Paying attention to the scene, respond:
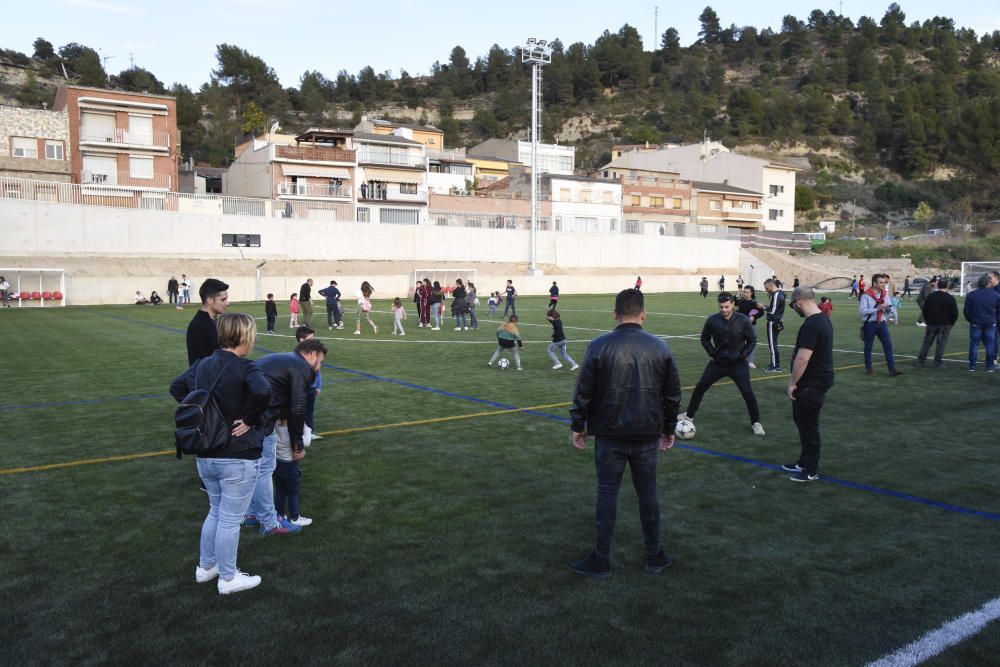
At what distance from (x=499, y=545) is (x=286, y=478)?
1762mm

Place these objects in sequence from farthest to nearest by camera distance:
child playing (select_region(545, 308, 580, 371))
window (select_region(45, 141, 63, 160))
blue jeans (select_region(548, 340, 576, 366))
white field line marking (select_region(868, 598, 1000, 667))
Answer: window (select_region(45, 141, 63, 160))
blue jeans (select_region(548, 340, 576, 366))
child playing (select_region(545, 308, 580, 371))
white field line marking (select_region(868, 598, 1000, 667))

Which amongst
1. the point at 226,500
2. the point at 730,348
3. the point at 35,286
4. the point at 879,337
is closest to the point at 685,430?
the point at 730,348

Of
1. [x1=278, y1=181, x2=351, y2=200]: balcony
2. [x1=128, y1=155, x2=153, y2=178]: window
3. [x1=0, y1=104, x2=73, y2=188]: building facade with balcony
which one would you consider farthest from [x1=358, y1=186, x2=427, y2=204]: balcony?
[x1=0, y1=104, x2=73, y2=188]: building facade with balcony

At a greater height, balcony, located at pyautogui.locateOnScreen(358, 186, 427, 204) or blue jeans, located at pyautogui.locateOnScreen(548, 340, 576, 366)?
balcony, located at pyautogui.locateOnScreen(358, 186, 427, 204)

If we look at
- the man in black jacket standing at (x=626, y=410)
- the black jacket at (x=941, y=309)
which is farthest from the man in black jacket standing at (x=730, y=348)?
the black jacket at (x=941, y=309)

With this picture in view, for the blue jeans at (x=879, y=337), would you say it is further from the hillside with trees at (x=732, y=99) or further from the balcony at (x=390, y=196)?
the hillside with trees at (x=732, y=99)

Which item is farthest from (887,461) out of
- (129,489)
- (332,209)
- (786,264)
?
(786,264)

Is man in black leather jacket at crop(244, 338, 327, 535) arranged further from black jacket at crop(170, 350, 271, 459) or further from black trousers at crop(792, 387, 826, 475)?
black trousers at crop(792, 387, 826, 475)

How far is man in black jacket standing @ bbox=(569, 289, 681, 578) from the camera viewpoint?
4.70 metres

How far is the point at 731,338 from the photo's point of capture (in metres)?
8.84

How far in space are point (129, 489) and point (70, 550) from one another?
1.54m

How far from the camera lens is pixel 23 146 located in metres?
52.7

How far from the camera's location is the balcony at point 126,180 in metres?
52.3

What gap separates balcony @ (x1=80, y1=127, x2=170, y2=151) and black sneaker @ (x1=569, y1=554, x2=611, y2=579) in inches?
2252
